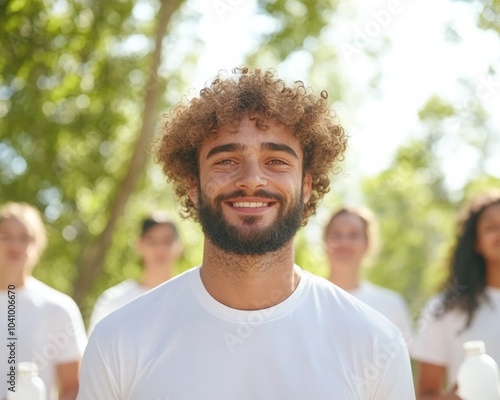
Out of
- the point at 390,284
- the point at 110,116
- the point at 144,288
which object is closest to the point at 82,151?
the point at 110,116

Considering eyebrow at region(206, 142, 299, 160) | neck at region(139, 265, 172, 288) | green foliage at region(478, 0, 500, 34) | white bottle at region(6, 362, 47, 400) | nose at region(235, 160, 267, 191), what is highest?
green foliage at region(478, 0, 500, 34)

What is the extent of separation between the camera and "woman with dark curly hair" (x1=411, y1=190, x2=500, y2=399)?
16.3 feet

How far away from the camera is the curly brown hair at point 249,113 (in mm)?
3516

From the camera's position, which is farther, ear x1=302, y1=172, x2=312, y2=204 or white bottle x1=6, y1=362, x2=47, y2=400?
white bottle x1=6, y1=362, x2=47, y2=400

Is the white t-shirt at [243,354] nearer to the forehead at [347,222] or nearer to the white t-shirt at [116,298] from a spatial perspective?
the forehead at [347,222]

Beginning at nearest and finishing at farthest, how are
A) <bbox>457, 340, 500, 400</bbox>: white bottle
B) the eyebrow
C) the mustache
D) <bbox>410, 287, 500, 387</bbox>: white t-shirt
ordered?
the mustache
the eyebrow
<bbox>457, 340, 500, 400</bbox>: white bottle
<bbox>410, 287, 500, 387</bbox>: white t-shirt

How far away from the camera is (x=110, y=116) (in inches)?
387

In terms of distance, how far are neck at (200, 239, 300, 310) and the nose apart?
272 mm

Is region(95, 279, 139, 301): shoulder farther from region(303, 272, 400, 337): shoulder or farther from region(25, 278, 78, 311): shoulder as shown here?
region(303, 272, 400, 337): shoulder

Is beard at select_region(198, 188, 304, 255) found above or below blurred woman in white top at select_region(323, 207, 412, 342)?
above

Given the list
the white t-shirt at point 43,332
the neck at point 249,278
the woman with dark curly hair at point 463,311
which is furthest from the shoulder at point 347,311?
the white t-shirt at point 43,332

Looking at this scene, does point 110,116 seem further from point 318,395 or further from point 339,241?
point 318,395

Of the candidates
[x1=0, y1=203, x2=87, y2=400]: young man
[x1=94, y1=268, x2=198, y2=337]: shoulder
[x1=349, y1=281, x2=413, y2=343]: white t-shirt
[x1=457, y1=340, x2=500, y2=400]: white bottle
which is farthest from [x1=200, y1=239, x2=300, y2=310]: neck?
[x1=349, y1=281, x2=413, y2=343]: white t-shirt

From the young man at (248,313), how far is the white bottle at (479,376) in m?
0.91
